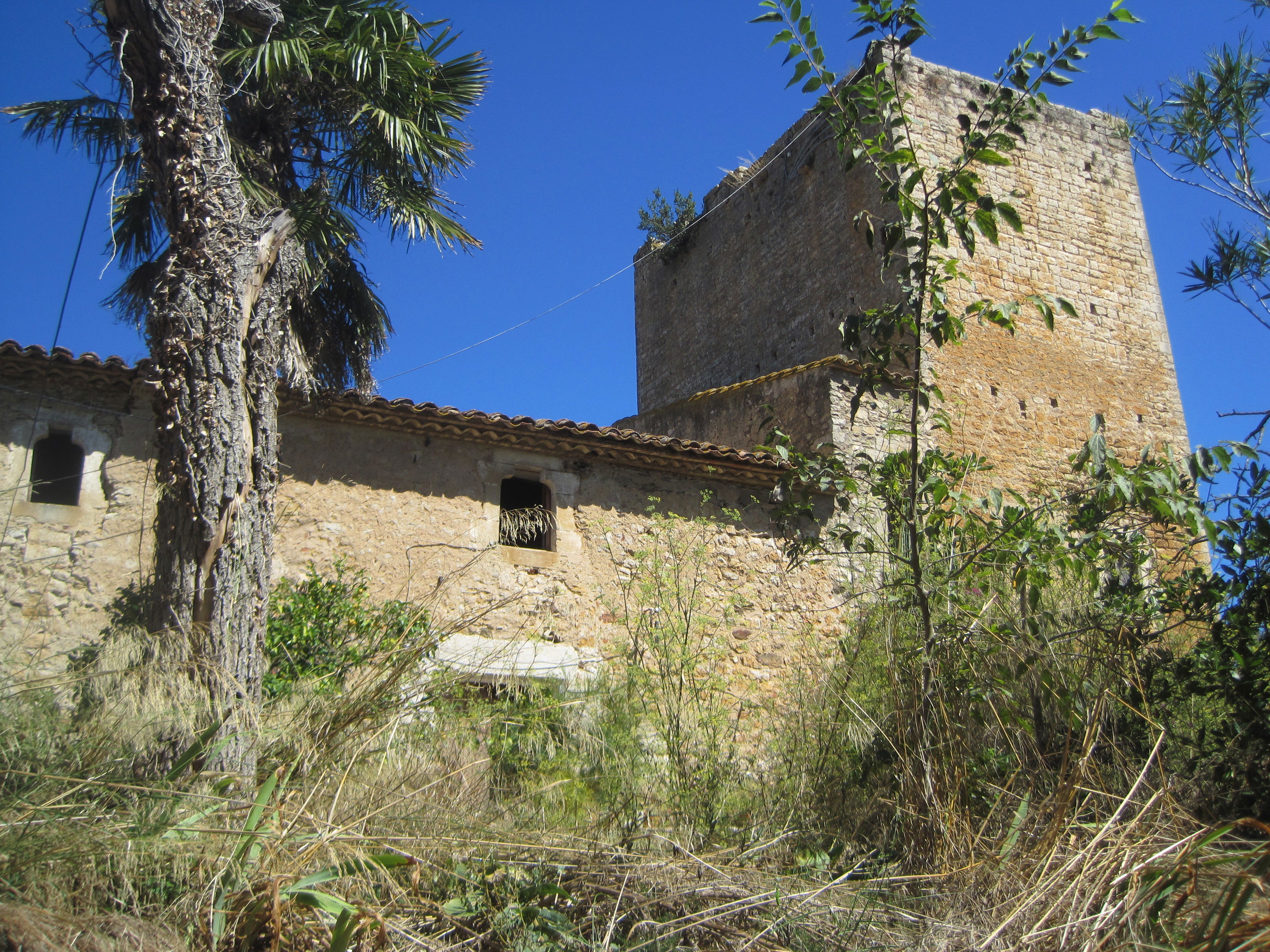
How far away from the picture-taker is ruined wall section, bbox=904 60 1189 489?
10531 mm

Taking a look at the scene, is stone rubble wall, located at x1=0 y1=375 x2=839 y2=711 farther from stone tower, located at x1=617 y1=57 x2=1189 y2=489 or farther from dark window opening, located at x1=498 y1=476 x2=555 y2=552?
stone tower, located at x1=617 y1=57 x2=1189 y2=489

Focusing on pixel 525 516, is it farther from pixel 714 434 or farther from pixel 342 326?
pixel 714 434

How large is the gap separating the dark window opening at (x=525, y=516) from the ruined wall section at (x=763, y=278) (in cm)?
472

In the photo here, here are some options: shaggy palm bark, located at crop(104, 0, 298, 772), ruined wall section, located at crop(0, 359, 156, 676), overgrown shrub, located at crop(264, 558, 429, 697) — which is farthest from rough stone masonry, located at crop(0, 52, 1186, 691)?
shaggy palm bark, located at crop(104, 0, 298, 772)

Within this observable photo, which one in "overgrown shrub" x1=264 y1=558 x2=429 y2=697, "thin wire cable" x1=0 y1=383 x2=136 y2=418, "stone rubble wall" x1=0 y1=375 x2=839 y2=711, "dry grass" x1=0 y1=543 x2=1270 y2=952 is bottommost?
"dry grass" x1=0 y1=543 x2=1270 y2=952

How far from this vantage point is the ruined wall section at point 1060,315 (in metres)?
10.5

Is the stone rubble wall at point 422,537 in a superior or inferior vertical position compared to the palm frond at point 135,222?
inferior

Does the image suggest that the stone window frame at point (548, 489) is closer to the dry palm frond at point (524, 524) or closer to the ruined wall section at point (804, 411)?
the dry palm frond at point (524, 524)

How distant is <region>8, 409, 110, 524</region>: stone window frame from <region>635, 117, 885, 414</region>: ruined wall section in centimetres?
768

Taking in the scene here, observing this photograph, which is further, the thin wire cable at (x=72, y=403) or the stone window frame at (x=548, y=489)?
the stone window frame at (x=548, y=489)

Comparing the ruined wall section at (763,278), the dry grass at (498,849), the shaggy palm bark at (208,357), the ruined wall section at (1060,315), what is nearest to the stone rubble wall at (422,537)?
the shaggy palm bark at (208,357)

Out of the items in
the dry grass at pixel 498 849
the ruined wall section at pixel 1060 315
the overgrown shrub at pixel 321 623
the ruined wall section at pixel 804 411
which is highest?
the ruined wall section at pixel 1060 315

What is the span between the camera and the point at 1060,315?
1104cm

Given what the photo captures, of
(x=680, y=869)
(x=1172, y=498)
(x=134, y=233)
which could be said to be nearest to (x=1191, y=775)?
(x=1172, y=498)
